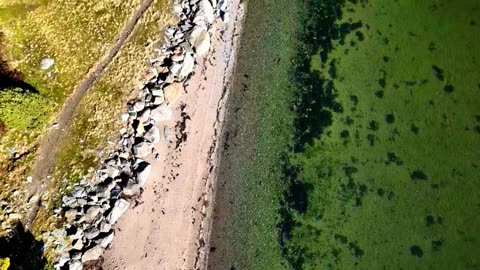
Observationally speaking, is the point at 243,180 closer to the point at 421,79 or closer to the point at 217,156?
the point at 217,156

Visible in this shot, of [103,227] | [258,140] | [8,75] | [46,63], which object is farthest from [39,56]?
[258,140]

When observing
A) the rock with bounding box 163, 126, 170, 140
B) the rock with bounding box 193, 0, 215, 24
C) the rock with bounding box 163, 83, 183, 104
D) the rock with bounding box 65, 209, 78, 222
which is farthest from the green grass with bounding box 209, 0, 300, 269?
the rock with bounding box 65, 209, 78, 222

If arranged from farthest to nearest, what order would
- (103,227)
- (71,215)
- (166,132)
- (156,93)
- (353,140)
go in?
(353,140), (166,132), (156,93), (103,227), (71,215)

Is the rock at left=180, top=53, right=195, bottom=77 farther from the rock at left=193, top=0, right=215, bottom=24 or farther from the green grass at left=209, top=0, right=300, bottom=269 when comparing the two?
the green grass at left=209, top=0, right=300, bottom=269

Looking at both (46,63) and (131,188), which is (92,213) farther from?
(46,63)

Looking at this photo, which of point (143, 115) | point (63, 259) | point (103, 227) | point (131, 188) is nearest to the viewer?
point (63, 259)

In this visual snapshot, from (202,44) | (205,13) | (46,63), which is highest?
(205,13)

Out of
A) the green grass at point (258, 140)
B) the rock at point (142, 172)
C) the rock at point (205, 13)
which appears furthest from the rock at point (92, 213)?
the rock at point (205, 13)
